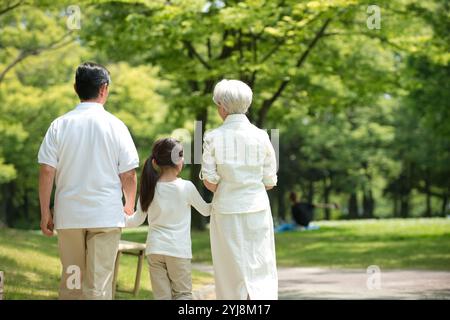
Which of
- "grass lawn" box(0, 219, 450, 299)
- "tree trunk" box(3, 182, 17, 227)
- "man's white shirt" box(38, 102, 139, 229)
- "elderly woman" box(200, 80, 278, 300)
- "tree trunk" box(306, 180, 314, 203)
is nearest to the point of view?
"man's white shirt" box(38, 102, 139, 229)

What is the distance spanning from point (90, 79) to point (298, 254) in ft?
46.6

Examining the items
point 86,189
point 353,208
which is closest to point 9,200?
point 353,208

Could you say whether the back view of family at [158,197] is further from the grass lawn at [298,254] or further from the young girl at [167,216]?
the grass lawn at [298,254]

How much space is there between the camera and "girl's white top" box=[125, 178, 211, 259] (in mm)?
6125

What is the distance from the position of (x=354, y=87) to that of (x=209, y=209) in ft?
54.5

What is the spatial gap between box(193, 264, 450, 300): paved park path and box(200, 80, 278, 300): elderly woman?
4729mm

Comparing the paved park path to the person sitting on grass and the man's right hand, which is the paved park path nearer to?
the man's right hand

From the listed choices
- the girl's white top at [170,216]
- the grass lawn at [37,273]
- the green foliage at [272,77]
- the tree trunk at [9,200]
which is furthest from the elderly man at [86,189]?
the tree trunk at [9,200]

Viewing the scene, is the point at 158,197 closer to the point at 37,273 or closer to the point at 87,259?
the point at 87,259

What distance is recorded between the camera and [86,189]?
534cm

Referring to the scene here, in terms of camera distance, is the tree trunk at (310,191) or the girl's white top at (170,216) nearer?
the girl's white top at (170,216)

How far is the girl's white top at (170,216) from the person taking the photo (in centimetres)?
612

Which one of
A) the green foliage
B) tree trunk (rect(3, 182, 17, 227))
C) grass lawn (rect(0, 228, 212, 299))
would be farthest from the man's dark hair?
tree trunk (rect(3, 182, 17, 227))
